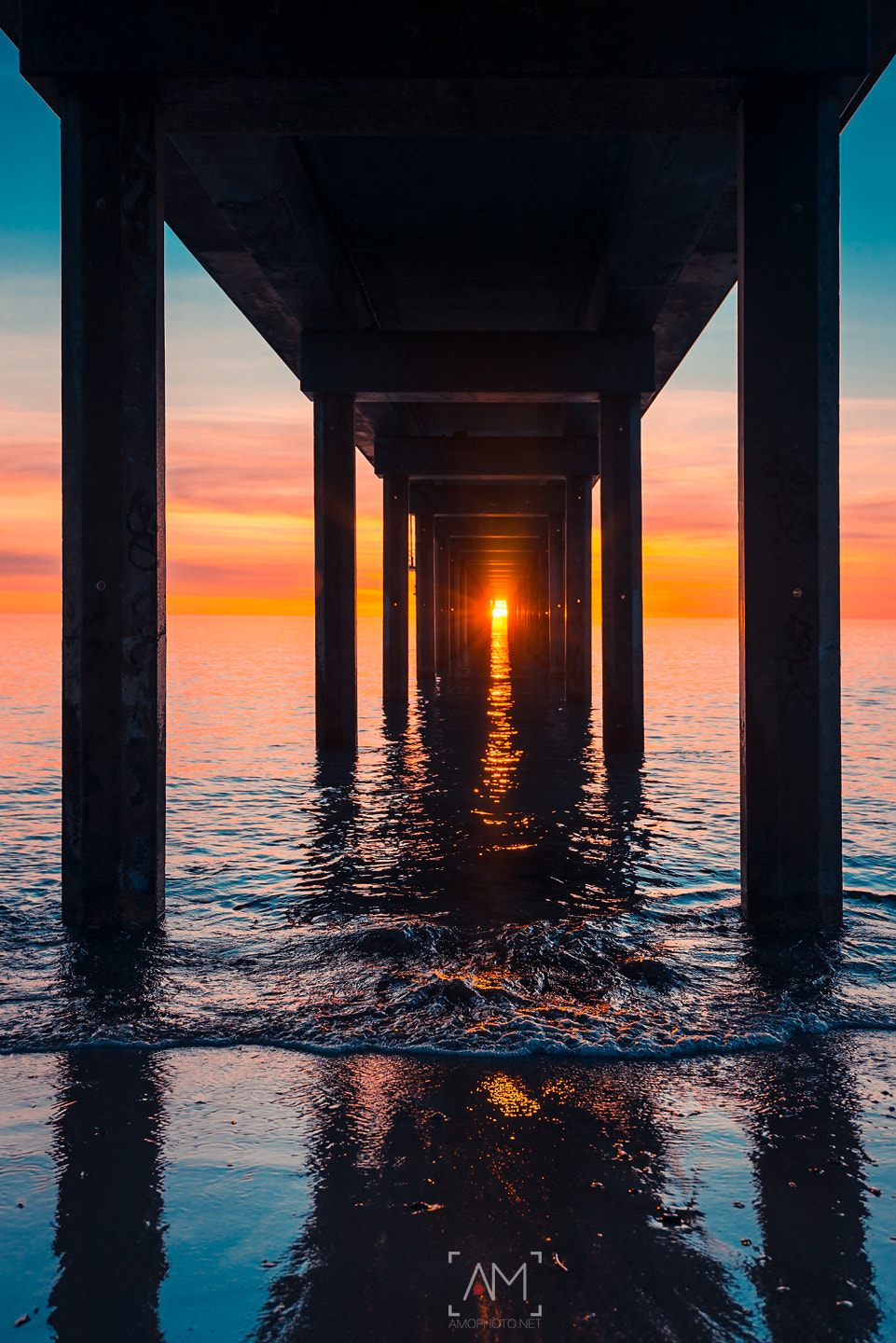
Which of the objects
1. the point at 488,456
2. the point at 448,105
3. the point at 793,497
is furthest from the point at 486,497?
the point at 793,497

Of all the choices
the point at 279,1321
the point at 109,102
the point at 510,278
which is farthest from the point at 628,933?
the point at 510,278

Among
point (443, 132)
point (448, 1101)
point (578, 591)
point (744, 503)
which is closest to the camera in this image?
point (448, 1101)

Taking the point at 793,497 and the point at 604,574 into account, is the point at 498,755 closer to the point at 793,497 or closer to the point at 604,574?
the point at 604,574

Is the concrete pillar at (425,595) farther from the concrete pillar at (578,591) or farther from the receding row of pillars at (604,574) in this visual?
the receding row of pillars at (604,574)

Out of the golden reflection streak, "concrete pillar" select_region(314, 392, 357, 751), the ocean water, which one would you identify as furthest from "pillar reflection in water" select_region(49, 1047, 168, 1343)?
"concrete pillar" select_region(314, 392, 357, 751)

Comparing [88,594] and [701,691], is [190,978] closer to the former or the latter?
[88,594]

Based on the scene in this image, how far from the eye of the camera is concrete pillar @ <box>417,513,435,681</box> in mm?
31297

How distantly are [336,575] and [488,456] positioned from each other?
9041mm

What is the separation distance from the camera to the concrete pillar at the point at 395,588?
23.4 metres

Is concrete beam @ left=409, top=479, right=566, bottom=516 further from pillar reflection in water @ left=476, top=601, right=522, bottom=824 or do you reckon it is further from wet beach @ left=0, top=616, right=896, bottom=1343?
wet beach @ left=0, top=616, right=896, bottom=1343

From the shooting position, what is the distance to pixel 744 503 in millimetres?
6367

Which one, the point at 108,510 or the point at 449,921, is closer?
the point at 449,921

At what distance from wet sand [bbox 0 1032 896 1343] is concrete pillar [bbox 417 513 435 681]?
89.1ft

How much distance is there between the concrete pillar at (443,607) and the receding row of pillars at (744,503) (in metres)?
30.1
